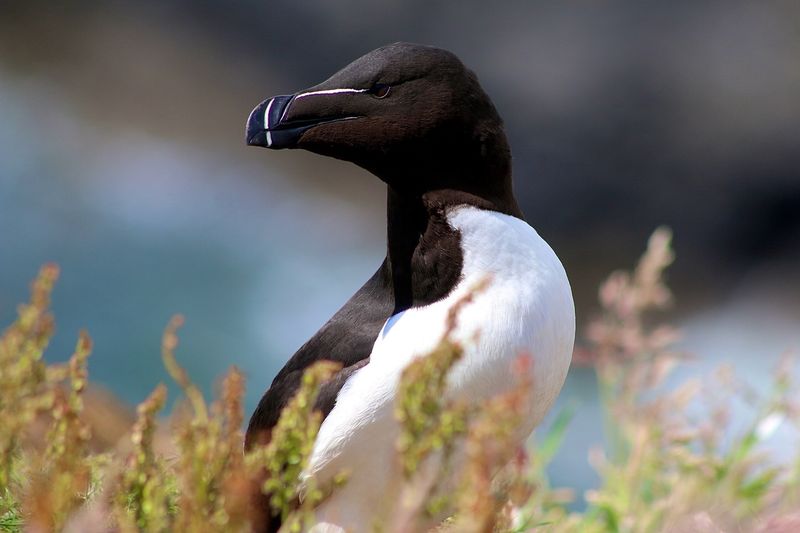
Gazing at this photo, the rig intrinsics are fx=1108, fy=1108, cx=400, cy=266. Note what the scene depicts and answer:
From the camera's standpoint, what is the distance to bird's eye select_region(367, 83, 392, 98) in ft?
9.27

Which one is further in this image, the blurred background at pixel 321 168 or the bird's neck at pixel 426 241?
the blurred background at pixel 321 168

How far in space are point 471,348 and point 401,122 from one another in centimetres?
59

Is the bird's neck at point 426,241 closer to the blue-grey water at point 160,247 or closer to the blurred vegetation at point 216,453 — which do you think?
the blurred vegetation at point 216,453

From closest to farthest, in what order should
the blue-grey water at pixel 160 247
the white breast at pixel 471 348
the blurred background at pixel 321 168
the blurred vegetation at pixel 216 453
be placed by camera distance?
the blurred vegetation at pixel 216 453, the white breast at pixel 471 348, the blurred background at pixel 321 168, the blue-grey water at pixel 160 247

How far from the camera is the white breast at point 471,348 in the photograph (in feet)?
8.84

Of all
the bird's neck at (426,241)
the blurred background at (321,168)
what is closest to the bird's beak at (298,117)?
the bird's neck at (426,241)

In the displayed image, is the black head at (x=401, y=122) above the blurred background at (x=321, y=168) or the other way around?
above

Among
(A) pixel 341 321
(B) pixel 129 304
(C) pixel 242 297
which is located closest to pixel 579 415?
(C) pixel 242 297

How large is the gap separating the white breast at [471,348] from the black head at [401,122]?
132 millimetres

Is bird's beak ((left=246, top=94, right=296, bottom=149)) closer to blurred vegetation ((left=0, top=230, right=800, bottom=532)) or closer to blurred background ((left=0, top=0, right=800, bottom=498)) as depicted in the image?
blurred vegetation ((left=0, top=230, right=800, bottom=532))

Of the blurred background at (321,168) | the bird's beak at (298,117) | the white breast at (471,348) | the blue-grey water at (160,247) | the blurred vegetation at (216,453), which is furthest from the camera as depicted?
the blue-grey water at (160,247)

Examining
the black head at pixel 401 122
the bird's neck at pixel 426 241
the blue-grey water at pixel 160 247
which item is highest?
the black head at pixel 401 122

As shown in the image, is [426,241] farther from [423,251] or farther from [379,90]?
[379,90]

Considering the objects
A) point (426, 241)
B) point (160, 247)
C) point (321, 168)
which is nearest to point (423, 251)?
point (426, 241)
